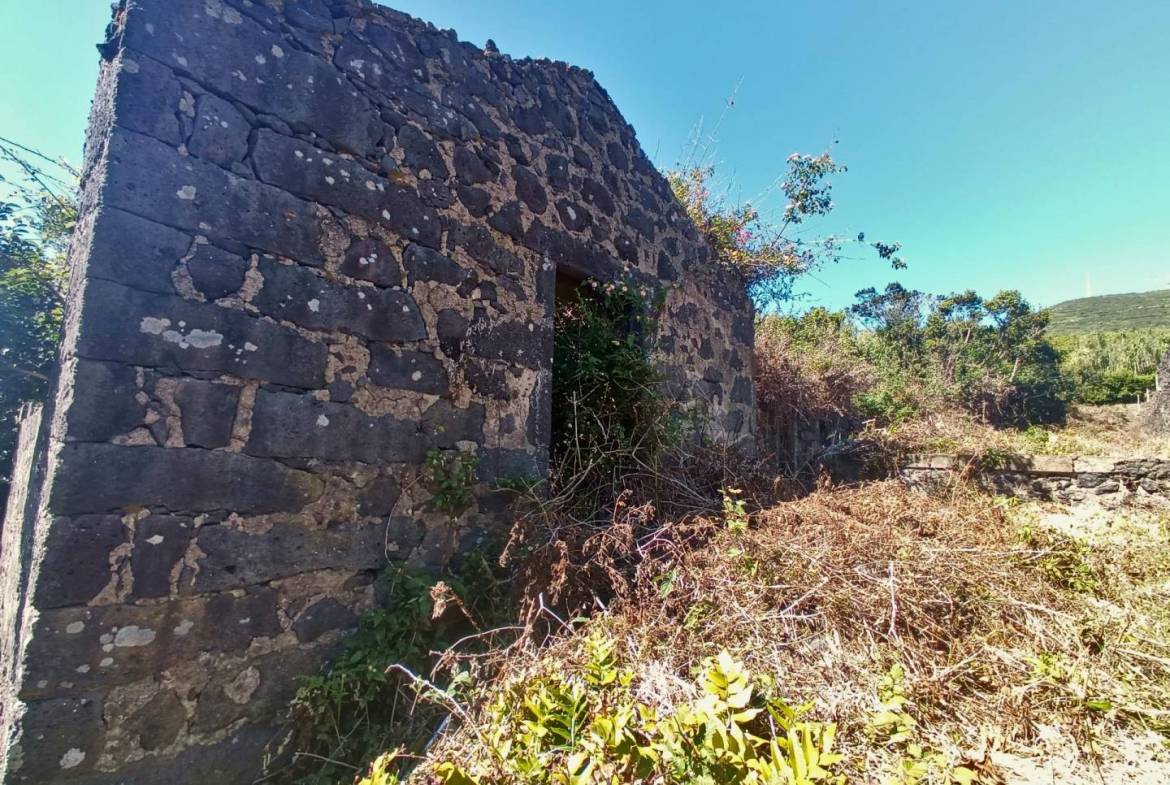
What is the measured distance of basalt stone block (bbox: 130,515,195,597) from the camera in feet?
6.16

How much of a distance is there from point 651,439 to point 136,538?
8.60ft

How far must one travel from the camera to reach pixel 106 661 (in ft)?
5.90

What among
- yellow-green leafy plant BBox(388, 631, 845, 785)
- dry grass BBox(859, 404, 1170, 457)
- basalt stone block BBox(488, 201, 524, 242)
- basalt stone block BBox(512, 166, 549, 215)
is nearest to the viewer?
yellow-green leafy plant BBox(388, 631, 845, 785)

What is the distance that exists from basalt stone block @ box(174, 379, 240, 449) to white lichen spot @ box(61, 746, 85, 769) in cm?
100

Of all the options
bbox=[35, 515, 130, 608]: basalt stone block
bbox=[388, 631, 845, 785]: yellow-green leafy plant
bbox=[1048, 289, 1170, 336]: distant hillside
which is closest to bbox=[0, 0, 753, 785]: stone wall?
bbox=[35, 515, 130, 608]: basalt stone block

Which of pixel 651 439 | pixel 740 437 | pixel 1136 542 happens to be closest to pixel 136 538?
pixel 651 439

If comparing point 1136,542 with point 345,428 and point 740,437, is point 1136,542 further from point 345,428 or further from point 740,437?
point 345,428

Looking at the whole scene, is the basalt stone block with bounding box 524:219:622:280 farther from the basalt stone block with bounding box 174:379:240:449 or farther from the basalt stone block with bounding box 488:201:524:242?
the basalt stone block with bounding box 174:379:240:449

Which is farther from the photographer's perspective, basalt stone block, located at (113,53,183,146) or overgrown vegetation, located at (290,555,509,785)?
overgrown vegetation, located at (290,555,509,785)

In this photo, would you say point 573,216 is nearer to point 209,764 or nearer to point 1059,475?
point 209,764

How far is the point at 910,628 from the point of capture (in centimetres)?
220

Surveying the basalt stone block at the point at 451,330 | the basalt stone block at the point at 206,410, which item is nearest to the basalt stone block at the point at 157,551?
the basalt stone block at the point at 206,410

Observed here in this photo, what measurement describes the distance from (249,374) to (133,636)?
973 mm

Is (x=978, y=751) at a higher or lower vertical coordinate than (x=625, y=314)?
lower
